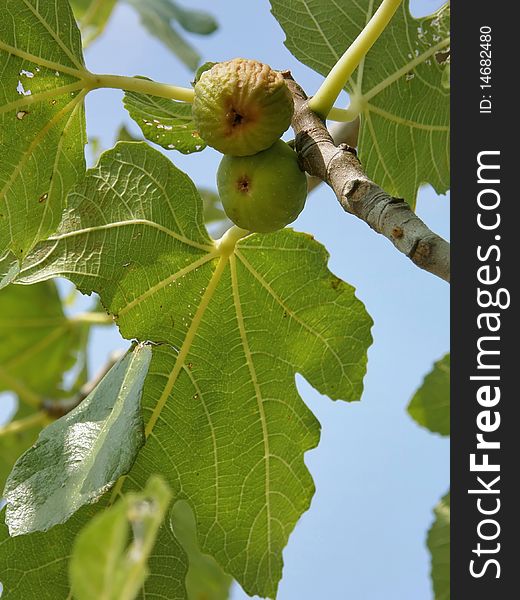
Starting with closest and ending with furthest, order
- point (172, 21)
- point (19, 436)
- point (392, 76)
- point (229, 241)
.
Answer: point (229, 241) < point (392, 76) < point (19, 436) < point (172, 21)

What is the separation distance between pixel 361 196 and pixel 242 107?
27 cm

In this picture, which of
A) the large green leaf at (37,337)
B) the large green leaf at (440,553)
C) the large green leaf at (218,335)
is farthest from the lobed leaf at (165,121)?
the large green leaf at (37,337)

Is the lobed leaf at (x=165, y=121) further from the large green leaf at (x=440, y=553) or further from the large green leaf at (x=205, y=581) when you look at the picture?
the large green leaf at (x=205, y=581)

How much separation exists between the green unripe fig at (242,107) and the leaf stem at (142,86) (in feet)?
0.71

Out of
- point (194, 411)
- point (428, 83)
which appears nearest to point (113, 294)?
point (194, 411)

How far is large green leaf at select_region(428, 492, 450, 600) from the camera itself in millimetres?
2695

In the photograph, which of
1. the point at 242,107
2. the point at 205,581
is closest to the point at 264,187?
the point at 242,107

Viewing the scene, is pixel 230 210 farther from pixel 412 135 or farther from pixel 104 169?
pixel 412 135

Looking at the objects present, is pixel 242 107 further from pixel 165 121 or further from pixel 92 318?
→ pixel 92 318

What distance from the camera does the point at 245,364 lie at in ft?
6.52

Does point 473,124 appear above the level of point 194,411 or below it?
above

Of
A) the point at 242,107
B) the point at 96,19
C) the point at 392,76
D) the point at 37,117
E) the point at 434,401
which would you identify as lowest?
the point at 242,107

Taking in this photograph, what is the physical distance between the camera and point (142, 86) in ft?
5.85

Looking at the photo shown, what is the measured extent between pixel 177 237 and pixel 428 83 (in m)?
0.77
